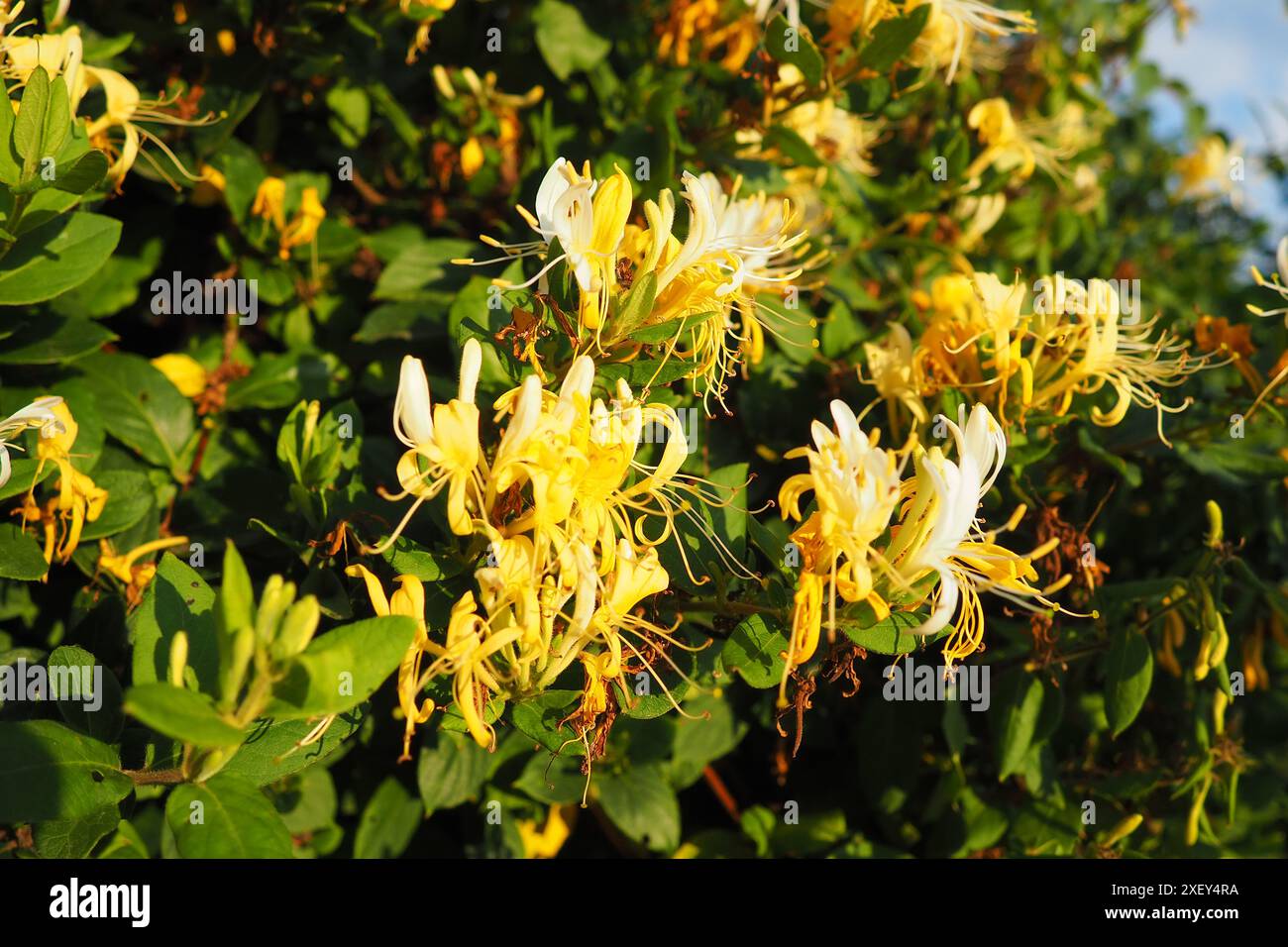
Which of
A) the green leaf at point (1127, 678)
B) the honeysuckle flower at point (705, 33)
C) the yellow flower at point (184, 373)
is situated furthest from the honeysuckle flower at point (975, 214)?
the yellow flower at point (184, 373)

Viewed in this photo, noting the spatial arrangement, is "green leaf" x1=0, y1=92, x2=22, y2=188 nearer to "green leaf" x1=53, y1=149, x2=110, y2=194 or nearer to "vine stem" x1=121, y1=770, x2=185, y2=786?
"green leaf" x1=53, y1=149, x2=110, y2=194

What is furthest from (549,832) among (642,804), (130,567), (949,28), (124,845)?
(949,28)

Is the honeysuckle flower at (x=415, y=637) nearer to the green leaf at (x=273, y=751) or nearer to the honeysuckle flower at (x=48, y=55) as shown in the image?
the green leaf at (x=273, y=751)

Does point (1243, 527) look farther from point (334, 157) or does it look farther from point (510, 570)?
point (334, 157)

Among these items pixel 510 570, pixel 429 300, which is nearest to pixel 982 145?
pixel 429 300

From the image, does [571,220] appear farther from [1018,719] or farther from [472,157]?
[1018,719]

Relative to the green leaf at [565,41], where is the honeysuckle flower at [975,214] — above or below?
below

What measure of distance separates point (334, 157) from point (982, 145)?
1.50m

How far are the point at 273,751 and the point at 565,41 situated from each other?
1.56 meters

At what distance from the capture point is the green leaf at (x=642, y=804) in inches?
71.9

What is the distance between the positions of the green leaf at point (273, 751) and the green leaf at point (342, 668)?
0.18 metres

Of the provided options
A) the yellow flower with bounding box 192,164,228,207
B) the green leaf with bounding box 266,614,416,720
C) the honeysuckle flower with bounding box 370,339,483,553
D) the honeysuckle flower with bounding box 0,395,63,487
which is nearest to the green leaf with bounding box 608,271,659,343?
the honeysuckle flower with bounding box 370,339,483,553

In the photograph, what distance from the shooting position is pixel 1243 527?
2.29 m

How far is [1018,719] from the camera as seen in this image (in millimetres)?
1761
